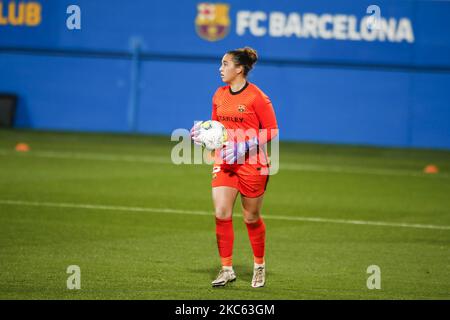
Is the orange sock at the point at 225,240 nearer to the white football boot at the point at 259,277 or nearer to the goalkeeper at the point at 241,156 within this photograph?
the goalkeeper at the point at 241,156

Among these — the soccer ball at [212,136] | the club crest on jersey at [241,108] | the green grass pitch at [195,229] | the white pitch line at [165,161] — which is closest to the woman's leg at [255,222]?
the green grass pitch at [195,229]

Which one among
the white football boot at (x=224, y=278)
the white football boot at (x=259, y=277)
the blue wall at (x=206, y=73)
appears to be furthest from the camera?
the blue wall at (x=206, y=73)

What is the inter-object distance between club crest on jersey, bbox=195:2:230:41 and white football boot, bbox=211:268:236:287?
1833 centimetres

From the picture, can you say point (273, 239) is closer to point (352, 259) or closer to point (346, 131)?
point (352, 259)

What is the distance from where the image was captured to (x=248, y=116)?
29.2 ft

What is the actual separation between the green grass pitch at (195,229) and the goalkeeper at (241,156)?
18.4 inches

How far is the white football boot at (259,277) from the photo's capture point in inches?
348

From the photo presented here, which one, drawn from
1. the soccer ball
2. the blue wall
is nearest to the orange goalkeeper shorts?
the soccer ball

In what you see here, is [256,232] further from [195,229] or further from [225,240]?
[195,229]

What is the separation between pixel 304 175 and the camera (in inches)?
755

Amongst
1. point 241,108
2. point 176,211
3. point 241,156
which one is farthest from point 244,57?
point 176,211

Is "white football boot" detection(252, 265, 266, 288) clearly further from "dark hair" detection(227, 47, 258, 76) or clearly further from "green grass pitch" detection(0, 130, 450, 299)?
"dark hair" detection(227, 47, 258, 76)

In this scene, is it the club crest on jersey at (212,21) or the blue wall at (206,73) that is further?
the club crest on jersey at (212,21)

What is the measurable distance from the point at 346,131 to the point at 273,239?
1497cm
